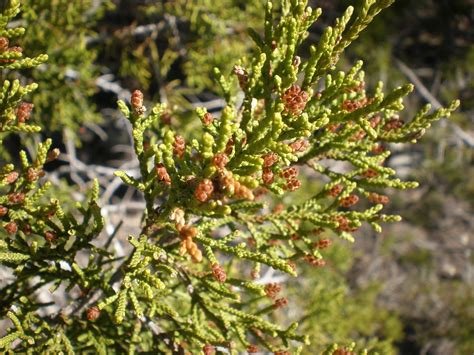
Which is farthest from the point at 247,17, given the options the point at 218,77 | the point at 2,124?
the point at 2,124

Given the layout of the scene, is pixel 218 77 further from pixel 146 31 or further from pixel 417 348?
pixel 417 348

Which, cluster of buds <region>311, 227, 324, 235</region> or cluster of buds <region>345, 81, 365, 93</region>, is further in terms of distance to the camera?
cluster of buds <region>311, 227, 324, 235</region>

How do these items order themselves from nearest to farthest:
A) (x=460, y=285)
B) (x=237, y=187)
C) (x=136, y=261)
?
1. (x=237, y=187)
2. (x=136, y=261)
3. (x=460, y=285)

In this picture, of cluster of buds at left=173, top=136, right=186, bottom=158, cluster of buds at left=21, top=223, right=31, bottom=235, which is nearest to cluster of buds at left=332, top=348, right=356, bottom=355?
cluster of buds at left=173, top=136, right=186, bottom=158

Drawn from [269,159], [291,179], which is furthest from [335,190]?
[269,159]

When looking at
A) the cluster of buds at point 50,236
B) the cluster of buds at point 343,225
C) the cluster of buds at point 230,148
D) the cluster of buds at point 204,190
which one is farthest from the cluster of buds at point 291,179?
the cluster of buds at point 50,236

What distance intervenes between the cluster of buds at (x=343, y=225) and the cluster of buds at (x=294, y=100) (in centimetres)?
66

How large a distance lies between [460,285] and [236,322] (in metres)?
10.4

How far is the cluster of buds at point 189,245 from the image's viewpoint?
1.53 m

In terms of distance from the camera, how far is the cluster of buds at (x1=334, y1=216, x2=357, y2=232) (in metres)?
2.16

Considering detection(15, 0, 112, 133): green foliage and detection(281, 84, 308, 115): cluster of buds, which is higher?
detection(15, 0, 112, 133): green foliage

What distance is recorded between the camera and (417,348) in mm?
9984

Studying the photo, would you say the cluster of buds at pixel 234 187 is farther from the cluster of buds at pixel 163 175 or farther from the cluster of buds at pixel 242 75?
the cluster of buds at pixel 242 75

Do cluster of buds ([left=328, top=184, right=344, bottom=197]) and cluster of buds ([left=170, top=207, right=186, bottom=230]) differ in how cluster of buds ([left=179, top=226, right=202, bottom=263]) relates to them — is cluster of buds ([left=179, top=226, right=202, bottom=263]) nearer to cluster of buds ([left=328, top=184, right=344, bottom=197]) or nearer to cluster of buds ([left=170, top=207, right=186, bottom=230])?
cluster of buds ([left=170, top=207, right=186, bottom=230])
